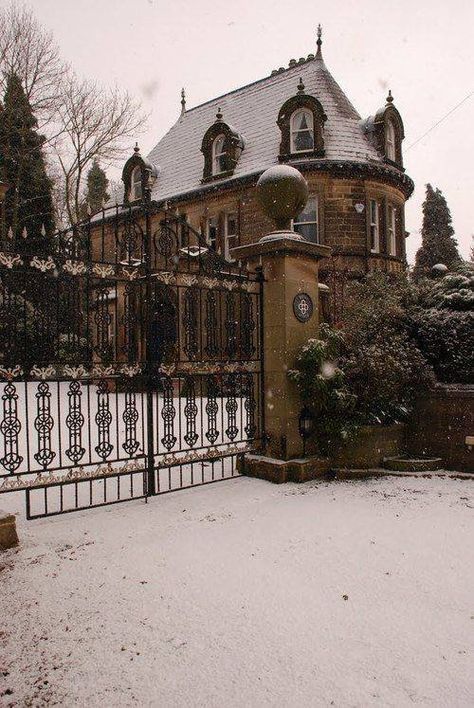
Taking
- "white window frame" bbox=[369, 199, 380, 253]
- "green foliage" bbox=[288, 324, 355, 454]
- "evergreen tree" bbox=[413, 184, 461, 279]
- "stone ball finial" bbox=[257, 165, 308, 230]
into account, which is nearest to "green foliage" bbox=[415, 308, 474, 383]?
"green foliage" bbox=[288, 324, 355, 454]

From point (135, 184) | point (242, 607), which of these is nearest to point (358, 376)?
point (242, 607)

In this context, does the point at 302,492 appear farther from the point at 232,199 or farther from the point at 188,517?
the point at 232,199

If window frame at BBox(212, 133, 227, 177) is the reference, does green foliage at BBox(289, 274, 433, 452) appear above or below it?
below

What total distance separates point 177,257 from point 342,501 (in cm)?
316

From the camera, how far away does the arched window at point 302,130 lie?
18958 mm

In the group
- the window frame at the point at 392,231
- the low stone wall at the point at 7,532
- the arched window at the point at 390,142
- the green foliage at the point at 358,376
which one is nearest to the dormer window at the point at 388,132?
the arched window at the point at 390,142

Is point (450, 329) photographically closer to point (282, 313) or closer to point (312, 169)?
point (282, 313)

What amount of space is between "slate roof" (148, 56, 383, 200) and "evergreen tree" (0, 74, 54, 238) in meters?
5.57

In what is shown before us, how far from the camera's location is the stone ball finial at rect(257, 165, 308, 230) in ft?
21.1

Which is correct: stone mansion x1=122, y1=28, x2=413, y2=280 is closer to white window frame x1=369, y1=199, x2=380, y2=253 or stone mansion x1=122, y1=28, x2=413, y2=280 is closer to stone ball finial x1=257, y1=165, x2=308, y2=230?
white window frame x1=369, y1=199, x2=380, y2=253

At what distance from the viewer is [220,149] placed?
838 inches

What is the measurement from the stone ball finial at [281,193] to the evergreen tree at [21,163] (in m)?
18.2

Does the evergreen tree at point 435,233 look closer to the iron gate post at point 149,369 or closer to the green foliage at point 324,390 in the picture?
the green foliage at point 324,390

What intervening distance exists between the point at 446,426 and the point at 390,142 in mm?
16317
